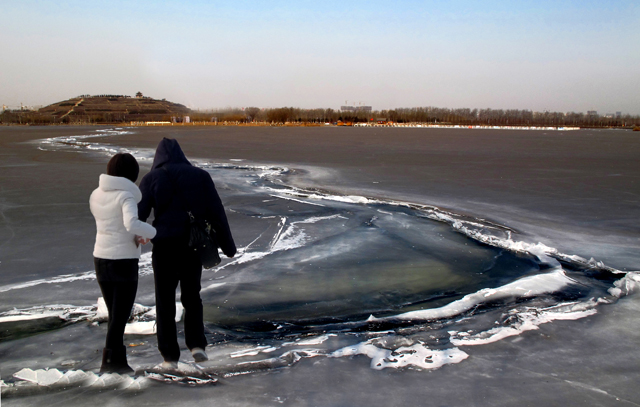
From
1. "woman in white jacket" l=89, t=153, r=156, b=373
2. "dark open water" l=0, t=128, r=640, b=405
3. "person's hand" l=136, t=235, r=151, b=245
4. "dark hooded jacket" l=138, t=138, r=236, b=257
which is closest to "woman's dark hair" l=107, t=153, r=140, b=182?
"woman in white jacket" l=89, t=153, r=156, b=373

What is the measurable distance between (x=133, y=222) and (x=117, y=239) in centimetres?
24

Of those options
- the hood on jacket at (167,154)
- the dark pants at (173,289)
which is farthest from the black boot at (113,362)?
the hood on jacket at (167,154)

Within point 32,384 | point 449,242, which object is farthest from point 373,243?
point 32,384

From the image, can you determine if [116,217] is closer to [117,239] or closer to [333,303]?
[117,239]

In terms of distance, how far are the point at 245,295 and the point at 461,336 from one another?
2.33m

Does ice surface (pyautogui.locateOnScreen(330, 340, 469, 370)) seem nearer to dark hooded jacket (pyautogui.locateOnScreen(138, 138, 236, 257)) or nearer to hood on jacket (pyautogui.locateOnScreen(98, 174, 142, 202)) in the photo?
dark hooded jacket (pyautogui.locateOnScreen(138, 138, 236, 257))

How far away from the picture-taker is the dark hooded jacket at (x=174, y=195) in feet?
11.1

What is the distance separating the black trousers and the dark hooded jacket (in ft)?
0.99

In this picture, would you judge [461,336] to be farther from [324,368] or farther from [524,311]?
[324,368]

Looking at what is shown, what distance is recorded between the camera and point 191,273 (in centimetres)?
351

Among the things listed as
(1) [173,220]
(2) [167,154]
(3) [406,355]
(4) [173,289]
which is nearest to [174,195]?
(1) [173,220]

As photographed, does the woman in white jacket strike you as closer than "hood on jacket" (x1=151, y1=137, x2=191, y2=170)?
Yes

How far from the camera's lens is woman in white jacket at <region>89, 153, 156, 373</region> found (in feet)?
10.7

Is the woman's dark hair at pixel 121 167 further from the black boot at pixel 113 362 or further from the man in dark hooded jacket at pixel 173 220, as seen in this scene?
the black boot at pixel 113 362
